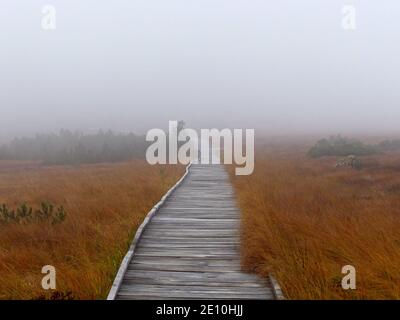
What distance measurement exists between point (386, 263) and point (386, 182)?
8.97m

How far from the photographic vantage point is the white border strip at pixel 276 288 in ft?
15.5

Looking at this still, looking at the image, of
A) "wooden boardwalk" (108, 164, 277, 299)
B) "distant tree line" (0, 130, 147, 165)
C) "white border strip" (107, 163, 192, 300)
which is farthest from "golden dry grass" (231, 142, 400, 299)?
"distant tree line" (0, 130, 147, 165)

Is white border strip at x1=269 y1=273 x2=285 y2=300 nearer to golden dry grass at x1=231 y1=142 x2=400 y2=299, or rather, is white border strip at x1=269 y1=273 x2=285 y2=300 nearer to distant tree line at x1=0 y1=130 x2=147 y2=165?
golden dry grass at x1=231 y1=142 x2=400 y2=299

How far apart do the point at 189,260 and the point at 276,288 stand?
1523 mm

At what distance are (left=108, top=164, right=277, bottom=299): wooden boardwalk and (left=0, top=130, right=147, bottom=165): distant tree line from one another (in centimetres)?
2021

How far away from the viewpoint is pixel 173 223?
8188mm

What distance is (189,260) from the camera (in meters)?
6.11

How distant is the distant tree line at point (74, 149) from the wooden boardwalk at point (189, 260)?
20.2m

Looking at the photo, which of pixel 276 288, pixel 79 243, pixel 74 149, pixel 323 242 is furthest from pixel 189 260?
pixel 74 149

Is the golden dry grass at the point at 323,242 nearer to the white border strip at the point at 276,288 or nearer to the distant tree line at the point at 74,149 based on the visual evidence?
the white border strip at the point at 276,288

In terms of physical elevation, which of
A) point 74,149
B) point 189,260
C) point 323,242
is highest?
point 74,149

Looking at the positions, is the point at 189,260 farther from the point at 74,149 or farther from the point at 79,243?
the point at 74,149

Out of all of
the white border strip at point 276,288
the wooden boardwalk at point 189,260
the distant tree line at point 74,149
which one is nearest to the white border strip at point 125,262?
the wooden boardwalk at point 189,260
